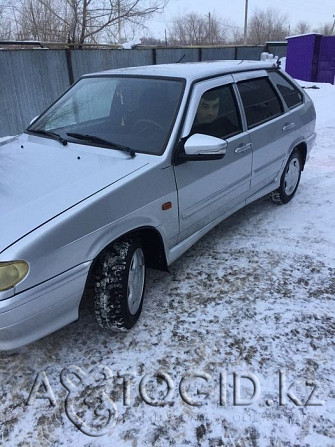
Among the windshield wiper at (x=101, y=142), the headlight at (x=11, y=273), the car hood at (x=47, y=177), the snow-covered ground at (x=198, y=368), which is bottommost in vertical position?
the snow-covered ground at (x=198, y=368)

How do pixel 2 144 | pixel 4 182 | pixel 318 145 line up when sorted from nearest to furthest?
pixel 4 182 → pixel 2 144 → pixel 318 145

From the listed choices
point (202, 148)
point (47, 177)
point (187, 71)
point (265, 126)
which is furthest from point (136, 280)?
point (265, 126)

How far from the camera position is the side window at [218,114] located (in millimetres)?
3238

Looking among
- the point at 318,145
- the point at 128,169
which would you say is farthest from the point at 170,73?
the point at 318,145

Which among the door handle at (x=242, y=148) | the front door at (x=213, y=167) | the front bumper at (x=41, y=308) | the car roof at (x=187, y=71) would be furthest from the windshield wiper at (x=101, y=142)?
the door handle at (x=242, y=148)

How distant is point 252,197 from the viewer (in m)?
4.21

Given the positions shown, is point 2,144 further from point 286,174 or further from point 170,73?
point 286,174

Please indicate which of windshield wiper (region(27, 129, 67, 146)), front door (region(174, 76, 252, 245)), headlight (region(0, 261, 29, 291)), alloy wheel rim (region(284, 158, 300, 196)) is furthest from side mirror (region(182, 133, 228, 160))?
alloy wheel rim (region(284, 158, 300, 196))

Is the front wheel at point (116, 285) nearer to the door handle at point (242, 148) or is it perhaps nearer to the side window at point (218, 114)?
the side window at point (218, 114)

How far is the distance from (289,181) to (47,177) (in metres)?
3.28

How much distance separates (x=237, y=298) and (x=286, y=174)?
7.20 feet

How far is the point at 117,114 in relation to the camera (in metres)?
3.38

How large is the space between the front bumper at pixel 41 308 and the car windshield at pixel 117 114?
113 centimetres

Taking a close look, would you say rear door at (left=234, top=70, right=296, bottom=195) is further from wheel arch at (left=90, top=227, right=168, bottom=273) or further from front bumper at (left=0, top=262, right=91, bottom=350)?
front bumper at (left=0, top=262, right=91, bottom=350)
